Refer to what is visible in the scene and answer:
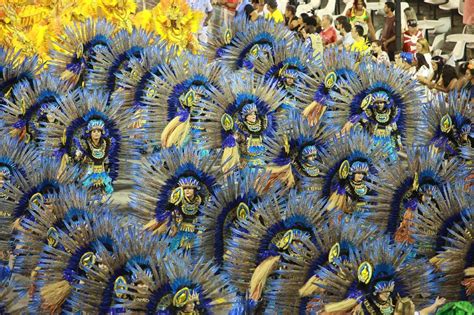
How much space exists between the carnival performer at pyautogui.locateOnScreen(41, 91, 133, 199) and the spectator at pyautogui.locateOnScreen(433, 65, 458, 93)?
271 cm

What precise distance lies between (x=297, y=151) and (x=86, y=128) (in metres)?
1.42

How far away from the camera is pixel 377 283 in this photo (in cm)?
741

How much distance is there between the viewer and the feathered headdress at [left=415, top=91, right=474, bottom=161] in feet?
34.8

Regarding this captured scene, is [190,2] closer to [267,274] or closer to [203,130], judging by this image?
[203,130]

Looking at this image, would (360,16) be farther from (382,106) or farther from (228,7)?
(382,106)

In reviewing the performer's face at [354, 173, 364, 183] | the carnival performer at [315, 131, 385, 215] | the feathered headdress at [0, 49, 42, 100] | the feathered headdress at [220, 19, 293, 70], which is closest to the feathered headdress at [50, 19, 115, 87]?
the feathered headdress at [0, 49, 42, 100]

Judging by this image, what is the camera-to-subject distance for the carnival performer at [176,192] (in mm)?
9281

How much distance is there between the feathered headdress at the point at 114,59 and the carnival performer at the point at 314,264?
16.0ft

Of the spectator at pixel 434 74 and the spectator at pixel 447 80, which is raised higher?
the spectator at pixel 447 80

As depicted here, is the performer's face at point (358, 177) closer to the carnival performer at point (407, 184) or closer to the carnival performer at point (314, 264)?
the carnival performer at point (407, 184)

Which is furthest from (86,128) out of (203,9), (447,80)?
(203,9)

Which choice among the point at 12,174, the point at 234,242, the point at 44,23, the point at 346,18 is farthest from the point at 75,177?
the point at 44,23

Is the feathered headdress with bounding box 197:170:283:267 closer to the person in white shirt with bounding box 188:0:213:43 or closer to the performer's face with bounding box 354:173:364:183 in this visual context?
the performer's face with bounding box 354:173:364:183

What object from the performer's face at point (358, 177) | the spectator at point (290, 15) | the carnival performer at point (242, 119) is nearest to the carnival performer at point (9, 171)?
the carnival performer at point (242, 119)
